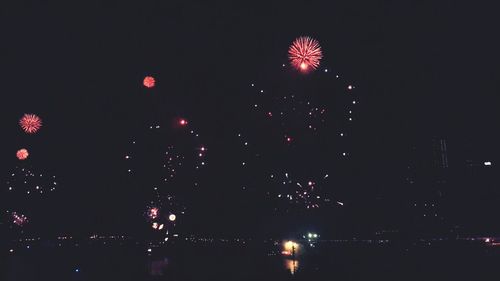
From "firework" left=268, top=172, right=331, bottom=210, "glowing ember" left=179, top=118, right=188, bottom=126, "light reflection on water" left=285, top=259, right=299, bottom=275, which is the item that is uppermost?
"glowing ember" left=179, top=118, right=188, bottom=126

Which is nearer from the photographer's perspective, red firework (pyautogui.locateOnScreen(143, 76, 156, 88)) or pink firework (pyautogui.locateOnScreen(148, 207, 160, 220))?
pink firework (pyautogui.locateOnScreen(148, 207, 160, 220))

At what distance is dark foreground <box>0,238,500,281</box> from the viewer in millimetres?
9195

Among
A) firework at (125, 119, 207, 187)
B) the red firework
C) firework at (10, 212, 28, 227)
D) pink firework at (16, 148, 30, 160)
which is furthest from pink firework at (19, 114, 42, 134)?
the red firework

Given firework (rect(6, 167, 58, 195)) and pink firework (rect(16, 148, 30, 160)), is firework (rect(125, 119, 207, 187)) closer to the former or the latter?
firework (rect(6, 167, 58, 195))

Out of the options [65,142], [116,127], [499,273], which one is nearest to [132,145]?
[116,127]

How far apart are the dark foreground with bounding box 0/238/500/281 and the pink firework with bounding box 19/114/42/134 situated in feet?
21.4

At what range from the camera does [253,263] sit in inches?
416

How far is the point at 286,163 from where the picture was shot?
1630 centimetres

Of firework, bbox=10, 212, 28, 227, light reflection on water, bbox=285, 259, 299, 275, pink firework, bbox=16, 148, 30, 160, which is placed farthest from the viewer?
pink firework, bbox=16, 148, 30, 160

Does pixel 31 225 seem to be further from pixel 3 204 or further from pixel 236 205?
pixel 236 205

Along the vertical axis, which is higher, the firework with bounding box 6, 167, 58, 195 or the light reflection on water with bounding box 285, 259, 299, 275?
the firework with bounding box 6, 167, 58, 195

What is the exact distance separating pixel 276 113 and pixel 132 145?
20.6 feet

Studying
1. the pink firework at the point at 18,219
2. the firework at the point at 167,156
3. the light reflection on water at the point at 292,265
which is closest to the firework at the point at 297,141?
the firework at the point at 167,156

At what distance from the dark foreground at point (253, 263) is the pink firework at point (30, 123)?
256 inches
